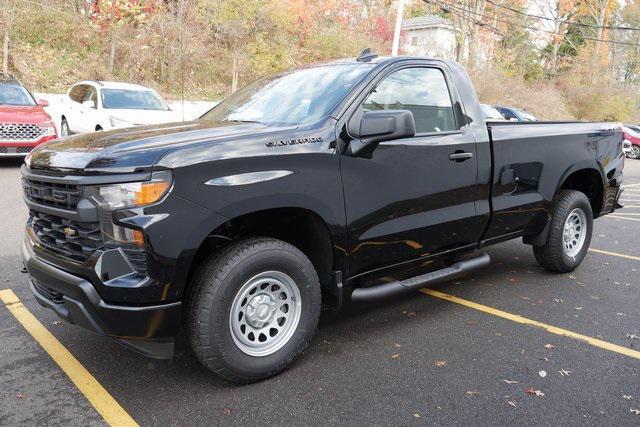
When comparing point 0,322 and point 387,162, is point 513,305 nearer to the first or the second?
point 387,162

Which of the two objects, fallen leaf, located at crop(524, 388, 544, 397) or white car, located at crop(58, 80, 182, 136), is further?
white car, located at crop(58, 80, 182, 136)

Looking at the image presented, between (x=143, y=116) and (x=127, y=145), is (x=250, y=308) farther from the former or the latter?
(x=143, y=116)

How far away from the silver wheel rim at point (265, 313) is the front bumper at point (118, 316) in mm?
365

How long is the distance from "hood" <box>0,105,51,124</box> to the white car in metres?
1.10

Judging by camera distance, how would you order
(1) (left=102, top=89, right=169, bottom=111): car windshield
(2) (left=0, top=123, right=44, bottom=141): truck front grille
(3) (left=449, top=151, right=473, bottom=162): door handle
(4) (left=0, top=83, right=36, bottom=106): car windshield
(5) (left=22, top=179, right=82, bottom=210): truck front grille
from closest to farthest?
(5) (left=22, top=179, right=82, bottom=210): truck front grille → (3) (left=449, top=151, right=473, bottom=162): door handle → (2) (left=0, top=123, right=44, bottom=141): truck front grille → (4) (left=0, top=83, right=36, bottom=106): car windshield → (1) (left=102, top=89, right=169, bottom=111): car windshield

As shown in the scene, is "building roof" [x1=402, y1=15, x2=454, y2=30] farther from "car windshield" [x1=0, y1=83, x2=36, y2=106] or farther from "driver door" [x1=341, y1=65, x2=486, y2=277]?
"driver door" [x1=341, y1=65, x2=486, y2=277]

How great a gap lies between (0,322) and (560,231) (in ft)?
15.9

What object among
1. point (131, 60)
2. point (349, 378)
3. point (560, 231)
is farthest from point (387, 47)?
point (349, 378)

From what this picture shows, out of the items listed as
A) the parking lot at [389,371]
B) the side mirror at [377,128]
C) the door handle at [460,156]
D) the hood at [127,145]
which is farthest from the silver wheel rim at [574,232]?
the hood at [127,145]

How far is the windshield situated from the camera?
147 inches

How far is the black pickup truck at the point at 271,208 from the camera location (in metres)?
2.86

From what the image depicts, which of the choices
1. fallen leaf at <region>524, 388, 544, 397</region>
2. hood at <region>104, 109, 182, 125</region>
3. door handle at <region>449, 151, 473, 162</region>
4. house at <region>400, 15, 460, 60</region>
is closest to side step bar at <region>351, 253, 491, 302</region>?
door handle at <region>449, 151, 473, 162</region>

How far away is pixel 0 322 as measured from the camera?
4.06 m

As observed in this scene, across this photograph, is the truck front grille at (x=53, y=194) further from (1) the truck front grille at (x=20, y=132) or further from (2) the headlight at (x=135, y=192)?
(1) the truck front grille at (x=20, y=132)
